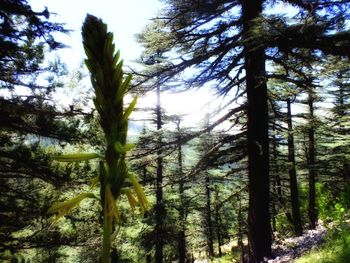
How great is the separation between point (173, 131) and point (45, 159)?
371 cm

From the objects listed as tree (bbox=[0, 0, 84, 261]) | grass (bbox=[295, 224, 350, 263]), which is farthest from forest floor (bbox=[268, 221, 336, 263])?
tree (bbox=[0, 0, 84, 261])

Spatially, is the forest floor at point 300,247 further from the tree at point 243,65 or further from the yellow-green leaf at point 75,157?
the yellow-green leaf at point 75,157

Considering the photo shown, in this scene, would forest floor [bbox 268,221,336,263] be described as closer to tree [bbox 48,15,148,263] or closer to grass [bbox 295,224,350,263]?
grass [bbox 295,224,350,263]

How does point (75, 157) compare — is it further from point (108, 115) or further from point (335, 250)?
point (335, 250)

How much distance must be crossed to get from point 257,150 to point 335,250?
3746 mm

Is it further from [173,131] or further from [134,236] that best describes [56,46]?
[134,236]

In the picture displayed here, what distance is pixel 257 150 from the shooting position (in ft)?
29.9

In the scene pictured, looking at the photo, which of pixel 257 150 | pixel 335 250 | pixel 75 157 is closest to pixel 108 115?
pixel 75 157

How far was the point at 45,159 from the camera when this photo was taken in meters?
8.27

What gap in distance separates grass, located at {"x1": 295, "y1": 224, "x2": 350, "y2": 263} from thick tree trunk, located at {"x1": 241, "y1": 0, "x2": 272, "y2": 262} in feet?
7.25

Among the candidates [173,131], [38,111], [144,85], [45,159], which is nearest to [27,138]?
[45,159]

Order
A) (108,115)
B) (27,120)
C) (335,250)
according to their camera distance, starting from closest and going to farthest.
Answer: (108,115)
(335,250)
(27,120)

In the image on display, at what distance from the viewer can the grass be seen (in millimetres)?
5407

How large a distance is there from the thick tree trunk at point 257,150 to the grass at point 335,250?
7.25 ft
